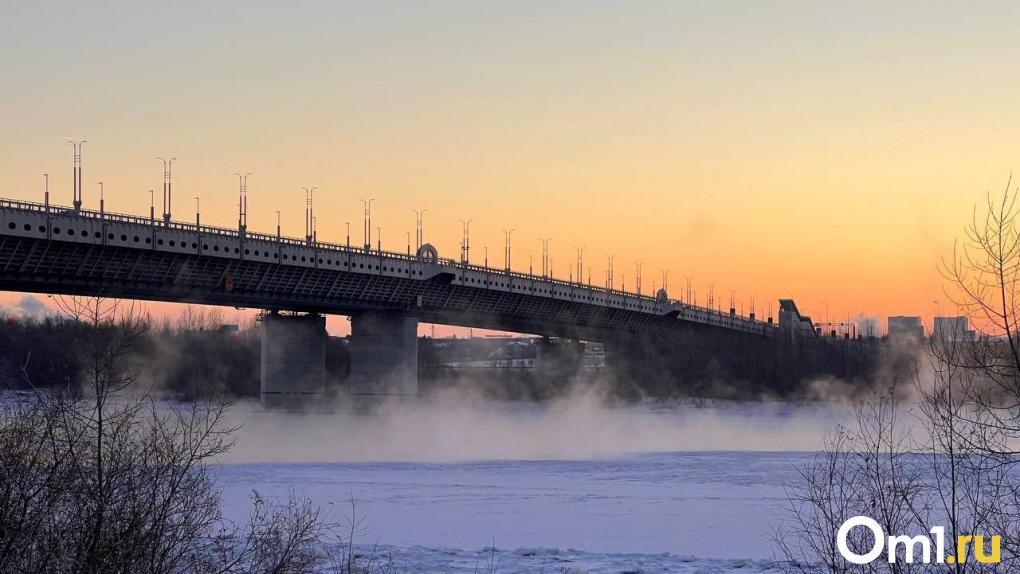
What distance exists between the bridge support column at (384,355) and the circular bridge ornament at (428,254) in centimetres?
575

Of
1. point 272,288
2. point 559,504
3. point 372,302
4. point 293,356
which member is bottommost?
point 559,504

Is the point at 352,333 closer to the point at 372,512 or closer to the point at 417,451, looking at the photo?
the point at 417,451

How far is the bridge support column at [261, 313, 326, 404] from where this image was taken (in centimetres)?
10206

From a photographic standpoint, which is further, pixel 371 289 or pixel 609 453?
pixel 371 289

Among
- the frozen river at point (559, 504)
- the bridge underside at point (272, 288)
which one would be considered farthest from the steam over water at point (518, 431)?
the bridge underside at point (272, 288)

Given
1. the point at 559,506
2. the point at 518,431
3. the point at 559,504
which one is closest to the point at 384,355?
the point at 518,431

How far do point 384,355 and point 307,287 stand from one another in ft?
42.0

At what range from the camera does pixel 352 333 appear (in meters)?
107

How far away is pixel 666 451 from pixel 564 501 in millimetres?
21336

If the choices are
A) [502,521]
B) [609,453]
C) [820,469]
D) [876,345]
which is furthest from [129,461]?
[876,345]

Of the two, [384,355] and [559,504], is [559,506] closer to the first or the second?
[559,504]

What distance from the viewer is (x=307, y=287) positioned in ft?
311

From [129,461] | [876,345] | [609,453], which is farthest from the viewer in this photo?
[876,345]

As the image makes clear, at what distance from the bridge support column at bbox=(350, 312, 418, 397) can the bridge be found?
105 mm
